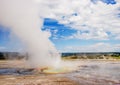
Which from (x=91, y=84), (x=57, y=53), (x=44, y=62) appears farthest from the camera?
(x=57, y=53)

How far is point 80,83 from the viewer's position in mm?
24375

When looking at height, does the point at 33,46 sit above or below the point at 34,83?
above

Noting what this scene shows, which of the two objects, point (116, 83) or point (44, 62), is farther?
point (44, 62)

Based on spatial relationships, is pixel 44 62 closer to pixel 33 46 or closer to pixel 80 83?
pixel 33 46

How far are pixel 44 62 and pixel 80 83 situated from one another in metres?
21.3

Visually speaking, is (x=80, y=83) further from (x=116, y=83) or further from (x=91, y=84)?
(x=116, y=83)

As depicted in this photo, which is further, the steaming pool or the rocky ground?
the steaming pool

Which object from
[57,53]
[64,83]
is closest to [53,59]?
[57,53]

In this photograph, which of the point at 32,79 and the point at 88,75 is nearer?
the point at 32,79

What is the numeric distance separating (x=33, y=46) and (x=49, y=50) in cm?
304

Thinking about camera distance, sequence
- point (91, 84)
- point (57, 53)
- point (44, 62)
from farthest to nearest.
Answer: point (57, 53)
point (44, 62)
point (91, 84)

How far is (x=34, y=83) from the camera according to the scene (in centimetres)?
2428

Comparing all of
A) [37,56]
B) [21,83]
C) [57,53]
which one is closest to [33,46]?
[37,56]

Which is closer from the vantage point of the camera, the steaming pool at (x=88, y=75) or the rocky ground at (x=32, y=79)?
the rocky ground at (x=32, y=79)
